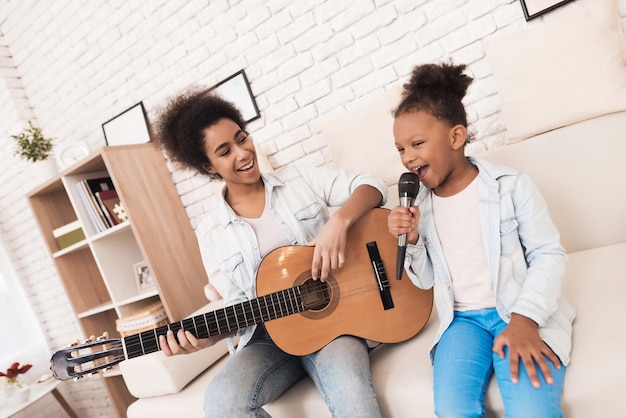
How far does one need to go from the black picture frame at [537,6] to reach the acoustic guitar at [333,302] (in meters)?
1.08

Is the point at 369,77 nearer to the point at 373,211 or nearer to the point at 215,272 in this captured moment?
the point at 373,211

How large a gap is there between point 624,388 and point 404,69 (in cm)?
153

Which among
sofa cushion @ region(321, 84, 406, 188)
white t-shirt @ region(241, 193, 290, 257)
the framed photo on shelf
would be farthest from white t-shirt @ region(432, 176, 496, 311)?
the framed photo on shelf

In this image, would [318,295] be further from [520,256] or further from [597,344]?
[597,344]

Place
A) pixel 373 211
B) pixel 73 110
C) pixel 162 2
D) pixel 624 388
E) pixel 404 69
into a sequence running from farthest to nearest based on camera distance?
pixel 73 110, pixel 162 2, pixel 404 69, pixel 373 211, pixel 624 388

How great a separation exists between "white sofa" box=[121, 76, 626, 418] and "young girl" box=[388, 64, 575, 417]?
2.6 inches

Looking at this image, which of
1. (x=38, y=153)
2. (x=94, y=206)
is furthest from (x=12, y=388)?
(x=38, y=153)

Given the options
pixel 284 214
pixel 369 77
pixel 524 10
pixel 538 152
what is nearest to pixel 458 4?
pixel 524 10

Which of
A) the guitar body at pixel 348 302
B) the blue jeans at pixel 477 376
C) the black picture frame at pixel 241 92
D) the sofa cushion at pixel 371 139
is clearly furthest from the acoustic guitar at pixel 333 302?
the black picture frame at pixel 241 92

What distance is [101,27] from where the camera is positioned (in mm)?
2781

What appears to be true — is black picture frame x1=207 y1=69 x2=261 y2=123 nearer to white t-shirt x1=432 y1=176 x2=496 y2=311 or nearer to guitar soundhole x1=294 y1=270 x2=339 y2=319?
guitar soundhole x1=294 y1=270 x2=339 y2=319

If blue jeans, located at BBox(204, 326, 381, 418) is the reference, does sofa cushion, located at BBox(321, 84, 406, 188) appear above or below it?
above

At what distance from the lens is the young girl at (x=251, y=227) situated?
1.27 meters

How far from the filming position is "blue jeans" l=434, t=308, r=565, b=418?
0.93 m
